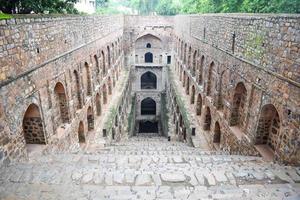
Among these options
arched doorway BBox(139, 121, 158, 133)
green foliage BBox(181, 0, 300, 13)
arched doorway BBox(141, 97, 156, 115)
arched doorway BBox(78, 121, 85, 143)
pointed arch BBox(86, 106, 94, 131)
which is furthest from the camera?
arched doorway BBox(141, 97, 156, 115)

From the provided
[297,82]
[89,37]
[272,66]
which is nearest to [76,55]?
[89,37]

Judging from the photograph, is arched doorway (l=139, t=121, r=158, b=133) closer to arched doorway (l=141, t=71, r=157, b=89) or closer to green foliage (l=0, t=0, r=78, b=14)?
arched doorway (l=141, t=71, r=157, b=89)

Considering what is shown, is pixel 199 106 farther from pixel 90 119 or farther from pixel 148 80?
pixel 148 80

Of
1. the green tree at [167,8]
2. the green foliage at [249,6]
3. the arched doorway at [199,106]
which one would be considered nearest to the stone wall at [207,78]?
the arched doorway at [199,106]

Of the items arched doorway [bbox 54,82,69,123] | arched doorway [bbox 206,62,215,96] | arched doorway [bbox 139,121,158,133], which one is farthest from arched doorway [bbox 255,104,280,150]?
arched doorway [bbox 139,121,158,133]

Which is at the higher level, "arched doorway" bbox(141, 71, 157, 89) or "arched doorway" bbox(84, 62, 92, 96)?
"arched doorway" bbox(84, 62, 92, 96)

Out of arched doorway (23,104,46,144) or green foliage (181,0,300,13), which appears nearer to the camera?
arched doorway (23,104,46,144)

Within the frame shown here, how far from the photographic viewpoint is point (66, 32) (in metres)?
9.27

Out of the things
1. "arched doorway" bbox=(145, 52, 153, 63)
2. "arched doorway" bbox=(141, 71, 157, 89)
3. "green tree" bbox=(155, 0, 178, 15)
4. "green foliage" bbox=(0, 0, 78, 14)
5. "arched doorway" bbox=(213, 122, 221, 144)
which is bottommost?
"arched doorway" bbox=(141, 71, 157, 89)

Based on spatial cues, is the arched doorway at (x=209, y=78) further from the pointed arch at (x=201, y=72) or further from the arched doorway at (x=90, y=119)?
the arched doorway at (x=90, y=119)

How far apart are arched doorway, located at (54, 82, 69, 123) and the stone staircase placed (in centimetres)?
337

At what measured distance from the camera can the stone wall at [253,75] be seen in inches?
234

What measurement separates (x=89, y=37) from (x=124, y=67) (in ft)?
49.5

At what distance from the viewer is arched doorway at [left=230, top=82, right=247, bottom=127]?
9.01 meters
